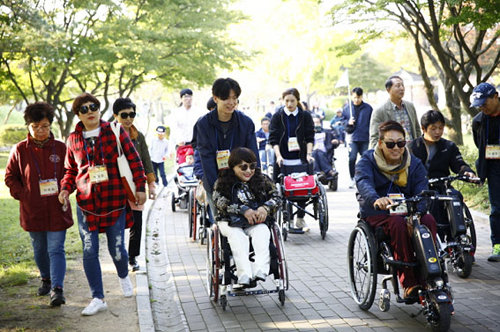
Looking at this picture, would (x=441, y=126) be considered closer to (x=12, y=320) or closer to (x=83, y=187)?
(x=83, y=187)

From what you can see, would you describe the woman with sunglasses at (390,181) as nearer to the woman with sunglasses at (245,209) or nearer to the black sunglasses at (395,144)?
the black sunglasses at (395,144)

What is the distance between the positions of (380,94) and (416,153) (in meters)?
60.8

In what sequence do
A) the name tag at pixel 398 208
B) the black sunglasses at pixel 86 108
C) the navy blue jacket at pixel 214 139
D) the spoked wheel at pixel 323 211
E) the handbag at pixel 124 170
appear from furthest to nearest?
the spoked wheel at pixel 323 211
the navy blue jacket at pixel 214 139
the handbag at pixel 124 170
the black sunglasses at pixel 86 108
the name tag at pixel 398 208

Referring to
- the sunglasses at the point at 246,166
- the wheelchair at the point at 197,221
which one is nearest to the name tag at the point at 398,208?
the sunglasses at the point at 246,166

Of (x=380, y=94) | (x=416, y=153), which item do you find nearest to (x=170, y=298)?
(x=416, y=153)

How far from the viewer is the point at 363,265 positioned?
5.09 m

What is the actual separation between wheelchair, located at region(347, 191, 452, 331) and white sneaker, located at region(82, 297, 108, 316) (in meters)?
2.22

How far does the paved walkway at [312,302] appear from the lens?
498cm

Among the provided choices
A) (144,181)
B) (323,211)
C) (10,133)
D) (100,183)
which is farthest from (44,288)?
(10,133)

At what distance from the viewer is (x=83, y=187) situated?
5.27 metres

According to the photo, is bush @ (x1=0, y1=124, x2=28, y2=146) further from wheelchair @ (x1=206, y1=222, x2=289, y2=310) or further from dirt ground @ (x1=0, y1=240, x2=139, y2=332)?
wheelchair @ (x1=206, y1=222, x2=289, y2=310)

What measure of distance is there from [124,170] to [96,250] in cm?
74

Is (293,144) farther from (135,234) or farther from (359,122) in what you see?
(359,122)

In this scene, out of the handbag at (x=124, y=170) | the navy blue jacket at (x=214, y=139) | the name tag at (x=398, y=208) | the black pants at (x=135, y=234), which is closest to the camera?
the name tag at (x=398, y=208)
